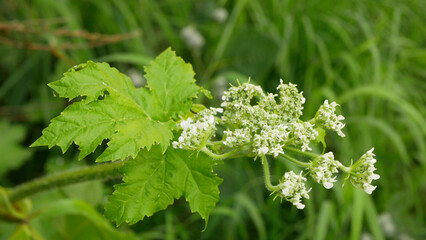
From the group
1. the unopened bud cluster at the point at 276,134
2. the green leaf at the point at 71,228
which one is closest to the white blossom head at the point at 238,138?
the unopened bud cluster at the point at 276,134

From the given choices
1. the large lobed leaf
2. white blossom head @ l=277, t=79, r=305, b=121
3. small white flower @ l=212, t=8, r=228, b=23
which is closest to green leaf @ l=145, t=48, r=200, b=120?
the large lobed leaf

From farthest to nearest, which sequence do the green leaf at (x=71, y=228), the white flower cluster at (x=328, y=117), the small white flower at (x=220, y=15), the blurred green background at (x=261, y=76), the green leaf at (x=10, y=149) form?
the small white flower at (x=220, y=15) → the blurred green background at (x=261, y=76) → the green leaf at (x=10, y=149) → the green leaf at (x=71, y=228) → the white flower cluster at (x=328, y=117)

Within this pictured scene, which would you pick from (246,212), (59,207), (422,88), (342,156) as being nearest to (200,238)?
(246,212)

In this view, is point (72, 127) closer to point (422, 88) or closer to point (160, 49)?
point (160, 49)

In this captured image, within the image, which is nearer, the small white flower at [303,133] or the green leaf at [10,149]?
the small white flower at [303,133]

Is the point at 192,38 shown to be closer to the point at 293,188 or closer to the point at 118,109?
the point at 118,109

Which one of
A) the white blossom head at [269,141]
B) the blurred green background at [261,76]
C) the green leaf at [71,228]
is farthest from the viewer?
the blurred green background at [261,76]

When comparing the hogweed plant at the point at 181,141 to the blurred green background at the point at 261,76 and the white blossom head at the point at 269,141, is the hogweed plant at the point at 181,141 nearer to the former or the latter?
the white blossom head at the point at 269,141
